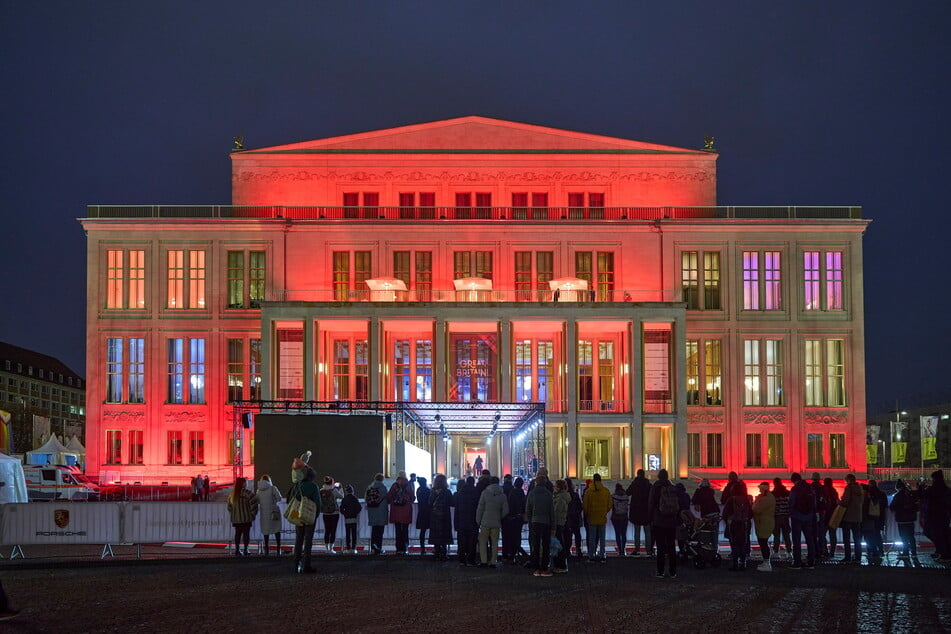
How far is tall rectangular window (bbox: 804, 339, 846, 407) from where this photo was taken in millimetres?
53969

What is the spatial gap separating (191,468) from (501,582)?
3996 cm

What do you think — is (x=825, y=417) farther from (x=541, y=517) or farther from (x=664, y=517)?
(x=664, y=517)

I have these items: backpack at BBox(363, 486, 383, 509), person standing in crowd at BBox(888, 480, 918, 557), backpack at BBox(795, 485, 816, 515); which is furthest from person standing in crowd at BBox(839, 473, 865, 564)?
backpack at BBox(363, 486, 383, 509)

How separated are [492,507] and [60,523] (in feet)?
28.2

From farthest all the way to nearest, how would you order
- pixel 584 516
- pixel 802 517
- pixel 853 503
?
pixel 853 503
pixel 584 516
pixel 802 517

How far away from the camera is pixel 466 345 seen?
5397 centimetres

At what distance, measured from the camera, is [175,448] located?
2122 inches

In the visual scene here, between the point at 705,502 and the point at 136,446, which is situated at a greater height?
the point at 705,502

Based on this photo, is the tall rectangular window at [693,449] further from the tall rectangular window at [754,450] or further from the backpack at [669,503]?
the backpack at [669,503]

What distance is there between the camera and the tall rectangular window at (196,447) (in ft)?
176

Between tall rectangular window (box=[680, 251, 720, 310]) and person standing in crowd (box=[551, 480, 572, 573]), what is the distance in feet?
123

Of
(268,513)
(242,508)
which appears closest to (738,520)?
(268,513)

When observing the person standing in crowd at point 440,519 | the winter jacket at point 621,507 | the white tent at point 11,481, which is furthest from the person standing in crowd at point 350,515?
the white tent at point 11,481

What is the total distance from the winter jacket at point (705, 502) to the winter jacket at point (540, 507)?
291 centimetres
